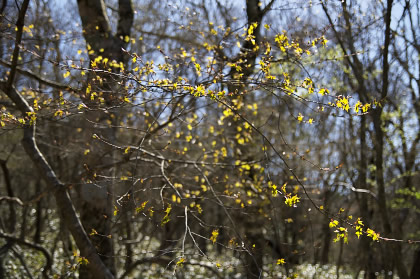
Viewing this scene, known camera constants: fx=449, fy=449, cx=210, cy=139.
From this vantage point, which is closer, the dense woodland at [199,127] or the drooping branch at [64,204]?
the dense woodland at [199,127]

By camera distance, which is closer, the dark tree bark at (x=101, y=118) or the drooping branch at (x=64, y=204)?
the drooping branch at (x=64, y=204)

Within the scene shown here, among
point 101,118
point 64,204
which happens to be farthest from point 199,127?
point 64,204

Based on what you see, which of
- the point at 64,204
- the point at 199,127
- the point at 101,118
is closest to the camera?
the point at 64,204

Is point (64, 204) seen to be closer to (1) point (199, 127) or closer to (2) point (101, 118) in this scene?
(2) point (101, 118)

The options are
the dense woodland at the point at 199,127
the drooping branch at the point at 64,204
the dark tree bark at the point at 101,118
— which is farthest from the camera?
the dark tree bark at the point at 101,118

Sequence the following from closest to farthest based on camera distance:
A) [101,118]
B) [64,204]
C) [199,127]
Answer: [64,204] < [101,118] < [199,127]

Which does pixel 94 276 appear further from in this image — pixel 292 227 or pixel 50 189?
pixel 292 227

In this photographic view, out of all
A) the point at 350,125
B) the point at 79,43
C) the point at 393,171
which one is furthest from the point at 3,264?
the point at 393,171

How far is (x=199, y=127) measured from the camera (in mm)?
7891

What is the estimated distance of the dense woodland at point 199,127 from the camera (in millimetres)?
4141

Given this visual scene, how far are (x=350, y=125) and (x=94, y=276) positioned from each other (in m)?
7.65

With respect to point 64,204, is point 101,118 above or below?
above

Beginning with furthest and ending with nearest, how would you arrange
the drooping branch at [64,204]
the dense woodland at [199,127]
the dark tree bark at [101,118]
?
the dark tree bark at [101,118] < the drooping branch at [64,204] < the dense woodland at [199,127]

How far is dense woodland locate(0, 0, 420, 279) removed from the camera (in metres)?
4.14
